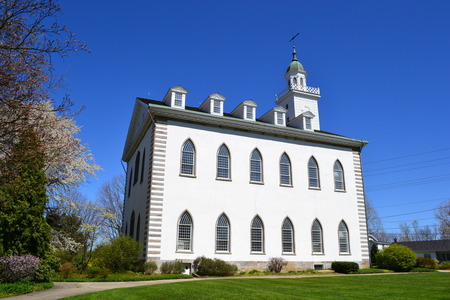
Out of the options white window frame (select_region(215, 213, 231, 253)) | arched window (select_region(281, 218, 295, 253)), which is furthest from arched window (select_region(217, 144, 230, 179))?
arched window (select_region(281, 218, 295, 253))

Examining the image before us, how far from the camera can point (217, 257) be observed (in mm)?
22672

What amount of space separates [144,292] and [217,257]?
35.6 feet

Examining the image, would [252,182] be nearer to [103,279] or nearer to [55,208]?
[103,279]

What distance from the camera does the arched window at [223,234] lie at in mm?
23141

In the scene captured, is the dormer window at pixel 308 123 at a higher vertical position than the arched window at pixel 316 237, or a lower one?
higher

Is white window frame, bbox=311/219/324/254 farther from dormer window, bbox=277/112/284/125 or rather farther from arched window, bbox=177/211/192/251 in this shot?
arched window, bbox=177/211/192/251

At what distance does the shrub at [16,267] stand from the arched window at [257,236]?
45.7 feet

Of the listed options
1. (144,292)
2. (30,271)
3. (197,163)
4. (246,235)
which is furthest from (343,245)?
(30,271)

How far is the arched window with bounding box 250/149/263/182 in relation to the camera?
25.7 m

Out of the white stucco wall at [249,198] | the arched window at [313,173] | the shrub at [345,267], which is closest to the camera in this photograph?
the white stucco wall at [249,198]

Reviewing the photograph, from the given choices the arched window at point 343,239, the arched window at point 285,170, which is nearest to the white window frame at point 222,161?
the arched window at point 285,170

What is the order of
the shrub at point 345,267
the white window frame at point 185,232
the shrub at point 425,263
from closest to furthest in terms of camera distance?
the white window frame at point 185,232 < the shrub at point 345,267 < the shrub at point 425,263

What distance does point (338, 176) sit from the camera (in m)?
28.9

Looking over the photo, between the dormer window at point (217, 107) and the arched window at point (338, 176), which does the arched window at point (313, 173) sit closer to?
the arched window at point (338, 176)
